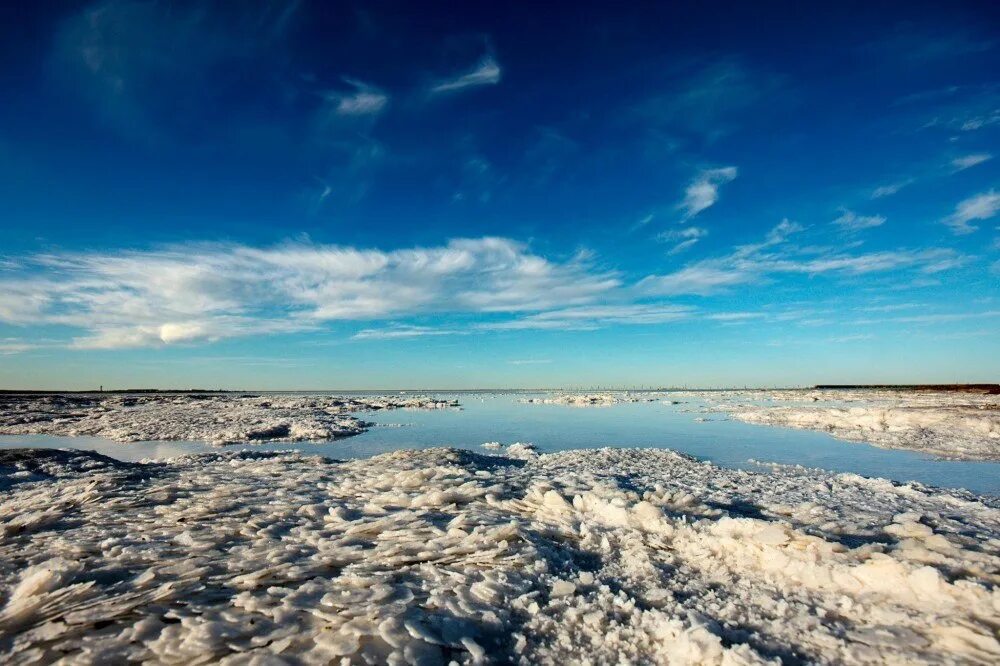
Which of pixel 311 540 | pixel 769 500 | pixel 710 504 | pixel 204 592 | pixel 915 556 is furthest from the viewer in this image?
pixel 769 500

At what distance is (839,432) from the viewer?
20.8m

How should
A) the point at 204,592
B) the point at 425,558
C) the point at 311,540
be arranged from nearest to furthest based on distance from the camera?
the point at 204,592 → the point at 425,558 → the point at 311,540

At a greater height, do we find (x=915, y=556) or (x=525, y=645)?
(x=915, y=556)

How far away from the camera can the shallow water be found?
12234 mm

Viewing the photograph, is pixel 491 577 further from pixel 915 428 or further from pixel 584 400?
pixel 584 400

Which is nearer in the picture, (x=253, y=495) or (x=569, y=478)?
(x=253, y=495)

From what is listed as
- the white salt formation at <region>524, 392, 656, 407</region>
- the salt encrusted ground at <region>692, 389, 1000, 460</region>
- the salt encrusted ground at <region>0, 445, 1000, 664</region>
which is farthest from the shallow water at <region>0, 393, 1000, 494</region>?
the white salt formation at <region>524, 392, 656, 407</region>

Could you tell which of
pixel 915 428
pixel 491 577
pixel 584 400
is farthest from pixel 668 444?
pixel 584 400

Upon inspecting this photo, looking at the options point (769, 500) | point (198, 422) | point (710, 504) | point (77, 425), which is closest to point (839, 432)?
point (769, 500)

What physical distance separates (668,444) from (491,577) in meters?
14.7

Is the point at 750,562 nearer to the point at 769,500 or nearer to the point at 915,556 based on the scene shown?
the point at 915,556

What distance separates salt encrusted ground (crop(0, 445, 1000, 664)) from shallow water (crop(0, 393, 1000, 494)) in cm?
462

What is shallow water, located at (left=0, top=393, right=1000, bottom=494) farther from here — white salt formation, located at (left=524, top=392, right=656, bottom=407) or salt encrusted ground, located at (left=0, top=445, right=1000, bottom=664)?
white salt formation, located at (left=524, top=392, right=656, bottom=407)

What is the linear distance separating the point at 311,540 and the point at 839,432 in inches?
883
